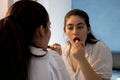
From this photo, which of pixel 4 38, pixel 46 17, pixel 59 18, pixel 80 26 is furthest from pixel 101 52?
pixel 59 18

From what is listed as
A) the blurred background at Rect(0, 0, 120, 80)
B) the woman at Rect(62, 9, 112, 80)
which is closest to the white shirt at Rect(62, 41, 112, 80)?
the woman at Rect(62, 9, 112, 80)

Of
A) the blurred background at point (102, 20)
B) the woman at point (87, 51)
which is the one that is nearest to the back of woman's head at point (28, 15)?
the woman at point (87, 51)

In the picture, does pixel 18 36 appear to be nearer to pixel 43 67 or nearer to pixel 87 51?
pixel 43 67

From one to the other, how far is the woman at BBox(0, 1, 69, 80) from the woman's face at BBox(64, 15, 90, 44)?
1.59 ft

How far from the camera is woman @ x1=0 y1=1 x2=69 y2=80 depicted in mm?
712

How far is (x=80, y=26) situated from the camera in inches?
49.5

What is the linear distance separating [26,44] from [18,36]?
46 mm

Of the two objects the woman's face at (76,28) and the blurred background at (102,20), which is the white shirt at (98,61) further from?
the blurred background at (102,20)

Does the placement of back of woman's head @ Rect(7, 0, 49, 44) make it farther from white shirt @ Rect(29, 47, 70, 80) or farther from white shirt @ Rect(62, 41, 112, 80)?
white shirt @ Rect(62, 41, 112, 80)

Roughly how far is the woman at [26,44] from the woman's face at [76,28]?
49 cm

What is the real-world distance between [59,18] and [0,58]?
81.9 inches

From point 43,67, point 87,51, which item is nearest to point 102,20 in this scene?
point 87,51

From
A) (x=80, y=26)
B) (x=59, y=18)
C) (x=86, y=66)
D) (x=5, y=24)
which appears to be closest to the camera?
(x=5, y=24)

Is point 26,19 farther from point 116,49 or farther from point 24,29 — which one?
point 116,49
